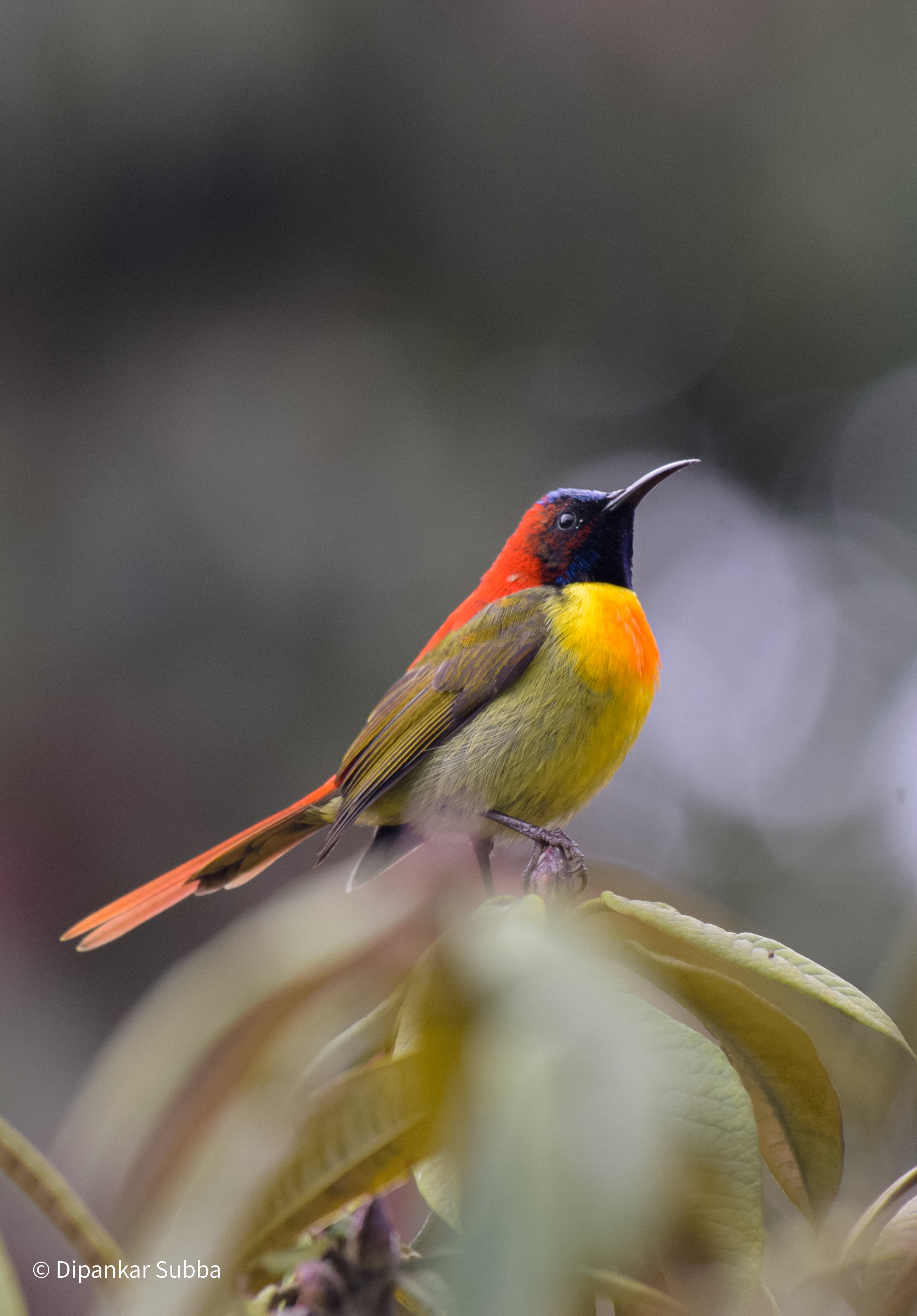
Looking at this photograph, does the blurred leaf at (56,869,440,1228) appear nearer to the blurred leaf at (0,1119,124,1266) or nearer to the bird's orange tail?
the blurred leaf at (0,1119,124,1266)

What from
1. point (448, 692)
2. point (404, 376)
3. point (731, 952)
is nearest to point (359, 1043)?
point (731, 952)

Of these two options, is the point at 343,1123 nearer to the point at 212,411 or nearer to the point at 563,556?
the point at 563,556

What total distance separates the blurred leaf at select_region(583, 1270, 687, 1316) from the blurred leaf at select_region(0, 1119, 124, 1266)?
11.0 inches

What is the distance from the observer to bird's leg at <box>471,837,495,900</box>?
0.89 metres

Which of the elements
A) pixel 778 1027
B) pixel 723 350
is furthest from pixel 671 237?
pixel 778 1027

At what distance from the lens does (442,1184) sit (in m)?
0.67

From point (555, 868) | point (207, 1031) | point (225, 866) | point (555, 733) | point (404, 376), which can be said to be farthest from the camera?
point (404, 376)

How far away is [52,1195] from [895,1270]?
50 cm

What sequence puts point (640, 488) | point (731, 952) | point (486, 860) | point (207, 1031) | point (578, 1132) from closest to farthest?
point (578, 1132), point (207, 1031), point (731, 952), point (486, 860), point (640, 488)

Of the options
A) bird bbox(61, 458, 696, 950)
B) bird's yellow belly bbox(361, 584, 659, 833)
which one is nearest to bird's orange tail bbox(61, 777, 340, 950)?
bird bbox(61, 458, 696, 950)

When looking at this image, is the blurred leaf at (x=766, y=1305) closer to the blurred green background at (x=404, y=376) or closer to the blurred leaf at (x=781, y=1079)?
the blurred leaf at (x=781, y=1079)

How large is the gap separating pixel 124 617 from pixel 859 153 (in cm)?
390

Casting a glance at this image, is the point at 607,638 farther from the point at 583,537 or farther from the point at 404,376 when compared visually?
the point at 404,376

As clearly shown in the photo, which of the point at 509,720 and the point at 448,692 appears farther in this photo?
the point at 448,692
